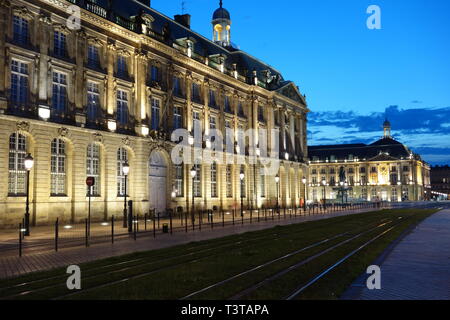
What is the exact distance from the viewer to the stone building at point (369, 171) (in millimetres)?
160750

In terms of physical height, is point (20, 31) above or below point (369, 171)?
above

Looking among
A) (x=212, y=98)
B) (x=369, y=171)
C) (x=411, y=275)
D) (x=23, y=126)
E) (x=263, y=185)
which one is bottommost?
(x=411, y=275)

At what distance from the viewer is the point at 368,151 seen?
167 metres

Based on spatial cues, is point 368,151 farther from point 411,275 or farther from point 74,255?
point 411,275

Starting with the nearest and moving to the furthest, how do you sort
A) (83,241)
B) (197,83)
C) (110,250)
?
(110,250) < (83,241) < (197,83)

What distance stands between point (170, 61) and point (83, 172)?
18398mm

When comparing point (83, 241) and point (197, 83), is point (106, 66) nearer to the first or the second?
point (197, 83)

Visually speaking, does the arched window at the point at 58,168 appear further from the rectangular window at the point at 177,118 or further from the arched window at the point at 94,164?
the rectangular window at the point at 177,118

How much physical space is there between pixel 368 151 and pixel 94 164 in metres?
140

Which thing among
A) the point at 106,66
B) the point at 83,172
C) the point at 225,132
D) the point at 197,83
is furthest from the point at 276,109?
the point at 83,172

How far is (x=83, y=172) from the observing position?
39688 millimetres

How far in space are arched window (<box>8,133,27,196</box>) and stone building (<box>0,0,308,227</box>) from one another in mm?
74

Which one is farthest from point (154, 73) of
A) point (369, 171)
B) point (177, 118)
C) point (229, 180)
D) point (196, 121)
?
point (369, 171)

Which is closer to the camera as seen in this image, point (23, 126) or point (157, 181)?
point (23, 126)
